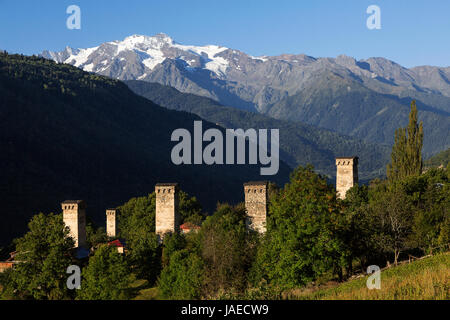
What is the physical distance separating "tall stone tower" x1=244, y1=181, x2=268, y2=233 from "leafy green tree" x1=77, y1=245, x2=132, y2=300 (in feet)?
34.6

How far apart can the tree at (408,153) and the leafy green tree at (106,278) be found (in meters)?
42.7

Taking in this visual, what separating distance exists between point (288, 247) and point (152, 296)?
36.7ft

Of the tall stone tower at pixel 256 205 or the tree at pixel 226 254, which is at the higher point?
the tall stone tower at pixel 256 205

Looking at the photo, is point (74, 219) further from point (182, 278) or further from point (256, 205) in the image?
point (256, 205)

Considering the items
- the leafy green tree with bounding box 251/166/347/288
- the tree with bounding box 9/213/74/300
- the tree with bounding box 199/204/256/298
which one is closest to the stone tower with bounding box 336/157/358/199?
the leafy green tree with bounding box 251/166/347/288

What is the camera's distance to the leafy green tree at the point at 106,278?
34812 mm

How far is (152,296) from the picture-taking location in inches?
1491

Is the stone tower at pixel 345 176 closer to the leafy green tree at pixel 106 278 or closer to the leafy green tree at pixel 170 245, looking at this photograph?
the leafy green tree at pixel 170 245

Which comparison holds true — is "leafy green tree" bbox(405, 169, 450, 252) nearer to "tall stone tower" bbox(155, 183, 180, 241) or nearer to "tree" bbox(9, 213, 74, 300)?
"tall stone tower" bbox(155, 183, 180, 241)

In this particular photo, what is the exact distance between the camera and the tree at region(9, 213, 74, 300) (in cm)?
3709

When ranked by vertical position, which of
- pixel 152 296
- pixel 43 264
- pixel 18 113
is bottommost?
pixel 152 296

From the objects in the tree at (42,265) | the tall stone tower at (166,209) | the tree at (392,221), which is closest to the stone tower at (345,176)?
the tree at (392,221)
